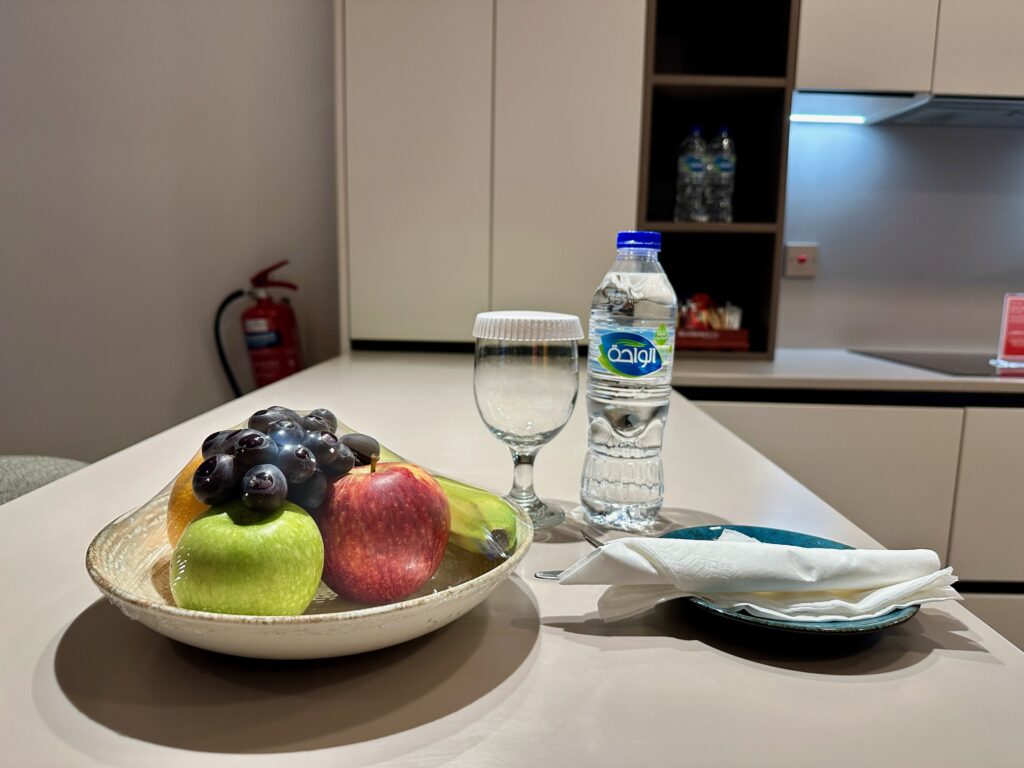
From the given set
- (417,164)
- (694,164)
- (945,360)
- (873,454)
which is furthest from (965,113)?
(417,164)

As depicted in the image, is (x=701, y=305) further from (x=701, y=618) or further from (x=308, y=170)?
(x=701, y=618)

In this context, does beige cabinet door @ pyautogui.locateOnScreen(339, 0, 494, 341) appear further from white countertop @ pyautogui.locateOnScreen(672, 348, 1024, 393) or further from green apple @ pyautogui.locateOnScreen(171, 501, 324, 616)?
green apple @ pyautogui.locateOnScreen(171, 501, 324, 616)

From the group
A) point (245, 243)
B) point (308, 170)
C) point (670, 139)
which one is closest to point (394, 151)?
point (308, 170)

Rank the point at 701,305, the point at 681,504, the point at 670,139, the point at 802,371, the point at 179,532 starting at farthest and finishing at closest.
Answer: the point at 670,139 → the point at 701,305 → the point at 802,371 → the point at 681,504 → the point at 179,532

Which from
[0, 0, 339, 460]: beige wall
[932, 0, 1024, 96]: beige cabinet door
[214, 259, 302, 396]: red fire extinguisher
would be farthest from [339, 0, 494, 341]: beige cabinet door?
[932, 0, 1024, 96]: beige cabinet door

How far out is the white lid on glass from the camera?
639 millimetres

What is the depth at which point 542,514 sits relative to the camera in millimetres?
691

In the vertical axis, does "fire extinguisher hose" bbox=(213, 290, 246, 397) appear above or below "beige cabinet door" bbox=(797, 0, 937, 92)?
below

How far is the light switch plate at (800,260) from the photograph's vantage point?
2.37 m

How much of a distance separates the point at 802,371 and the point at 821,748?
1.61 metres

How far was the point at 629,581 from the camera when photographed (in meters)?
0.48

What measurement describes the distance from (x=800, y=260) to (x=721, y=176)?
496 mm

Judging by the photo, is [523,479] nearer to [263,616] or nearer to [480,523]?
[480,523]

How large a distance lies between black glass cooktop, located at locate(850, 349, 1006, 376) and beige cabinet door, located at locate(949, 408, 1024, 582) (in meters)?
0.15
